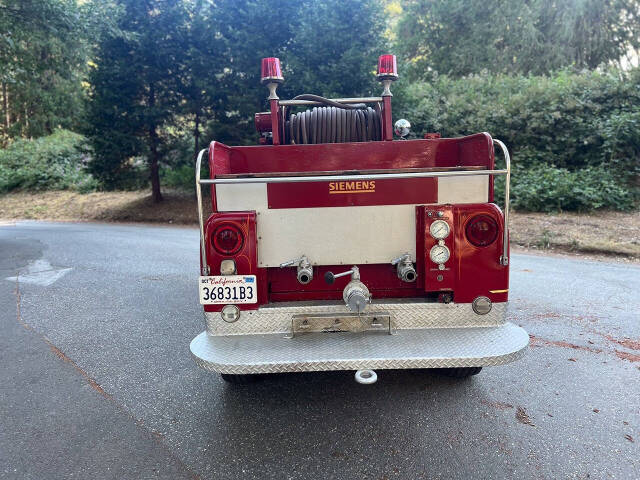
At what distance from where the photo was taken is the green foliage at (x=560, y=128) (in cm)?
1206

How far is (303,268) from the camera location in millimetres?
2953

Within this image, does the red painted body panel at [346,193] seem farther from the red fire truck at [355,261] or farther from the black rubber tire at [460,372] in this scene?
the black rubber tire at [460,372]

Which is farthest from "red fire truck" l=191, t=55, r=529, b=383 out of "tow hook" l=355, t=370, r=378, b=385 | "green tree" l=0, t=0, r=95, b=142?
"green tree" l=0, t=0, r=95, b=142

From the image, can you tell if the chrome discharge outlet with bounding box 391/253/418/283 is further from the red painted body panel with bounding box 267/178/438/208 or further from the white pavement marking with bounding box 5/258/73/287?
the white pavement marking with bounding box 5/258/73/287

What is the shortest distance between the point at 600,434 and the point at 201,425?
8.00 ft

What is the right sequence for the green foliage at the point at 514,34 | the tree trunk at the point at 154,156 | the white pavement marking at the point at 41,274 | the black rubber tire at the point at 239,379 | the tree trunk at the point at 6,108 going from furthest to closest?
the tree trunk at the point at 6,108 → the green foliage at the point at 514,34 → the tree trunk at the point at 154,156 → the white pavement marking at the point at 41,274 → the black rubber tire at the point at 239,379

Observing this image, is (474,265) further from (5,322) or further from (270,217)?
(5,322)

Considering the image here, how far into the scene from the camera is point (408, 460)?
2.49m

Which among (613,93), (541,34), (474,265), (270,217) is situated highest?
(541,34)

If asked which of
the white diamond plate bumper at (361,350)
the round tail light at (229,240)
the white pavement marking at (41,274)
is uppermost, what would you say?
the round tail light at (229,240)

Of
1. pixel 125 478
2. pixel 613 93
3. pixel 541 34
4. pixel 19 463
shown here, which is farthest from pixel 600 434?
pixel 541 34

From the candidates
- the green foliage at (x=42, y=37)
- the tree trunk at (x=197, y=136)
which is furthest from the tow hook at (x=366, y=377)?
the tree trunk at (x=197, y=136)

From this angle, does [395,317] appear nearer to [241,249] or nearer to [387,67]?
[241,249]

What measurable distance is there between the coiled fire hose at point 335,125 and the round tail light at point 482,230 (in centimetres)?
227
